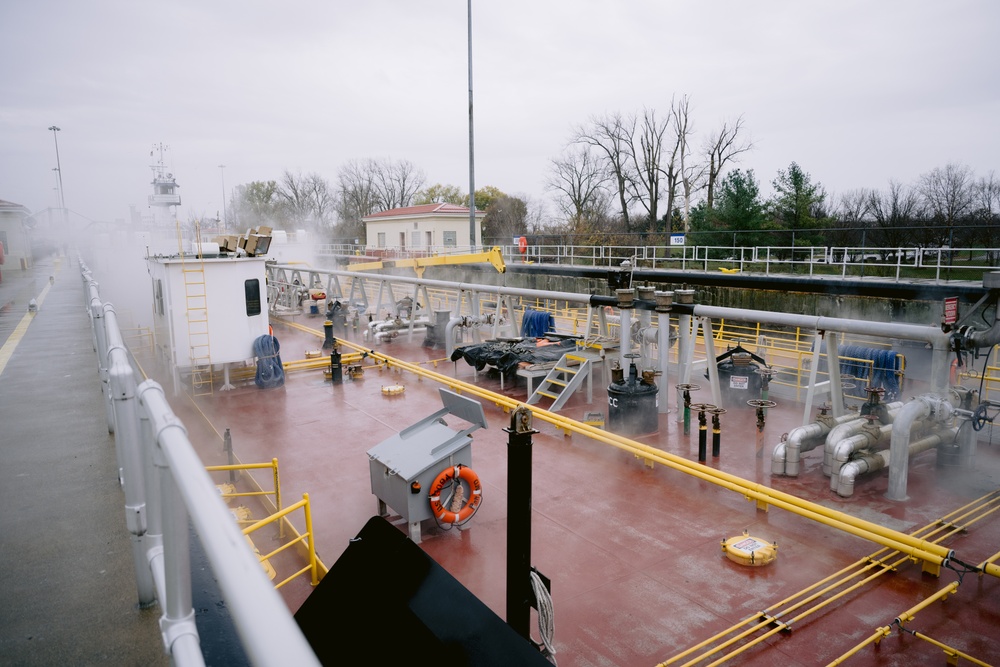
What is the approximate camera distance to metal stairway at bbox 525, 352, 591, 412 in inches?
435

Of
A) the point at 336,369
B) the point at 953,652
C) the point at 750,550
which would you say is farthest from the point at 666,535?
the point at 336,369

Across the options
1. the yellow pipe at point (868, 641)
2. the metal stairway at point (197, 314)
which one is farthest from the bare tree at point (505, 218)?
the yellow pipe at point (868, 641)

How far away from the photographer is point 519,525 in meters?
4.05

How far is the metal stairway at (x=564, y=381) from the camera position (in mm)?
11055

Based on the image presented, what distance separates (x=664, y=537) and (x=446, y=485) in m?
2.28

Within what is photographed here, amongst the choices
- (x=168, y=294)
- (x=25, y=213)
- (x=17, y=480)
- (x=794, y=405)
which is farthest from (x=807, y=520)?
(x=25, y=213)

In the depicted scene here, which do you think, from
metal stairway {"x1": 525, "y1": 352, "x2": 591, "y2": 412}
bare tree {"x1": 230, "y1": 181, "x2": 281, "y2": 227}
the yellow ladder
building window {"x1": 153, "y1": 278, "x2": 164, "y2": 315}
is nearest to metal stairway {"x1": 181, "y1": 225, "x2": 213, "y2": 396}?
the yellow ladder

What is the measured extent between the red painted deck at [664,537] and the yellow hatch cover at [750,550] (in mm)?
105

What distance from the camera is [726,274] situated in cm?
2666

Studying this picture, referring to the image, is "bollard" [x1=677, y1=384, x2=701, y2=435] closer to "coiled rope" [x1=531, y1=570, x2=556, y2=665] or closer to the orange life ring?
the orange life ring

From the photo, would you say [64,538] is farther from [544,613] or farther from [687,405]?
[687,405]

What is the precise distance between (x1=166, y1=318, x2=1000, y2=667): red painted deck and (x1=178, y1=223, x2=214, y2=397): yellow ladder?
89.9 inches

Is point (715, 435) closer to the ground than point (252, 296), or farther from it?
closer to the ground

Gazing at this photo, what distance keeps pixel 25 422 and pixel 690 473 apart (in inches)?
314
